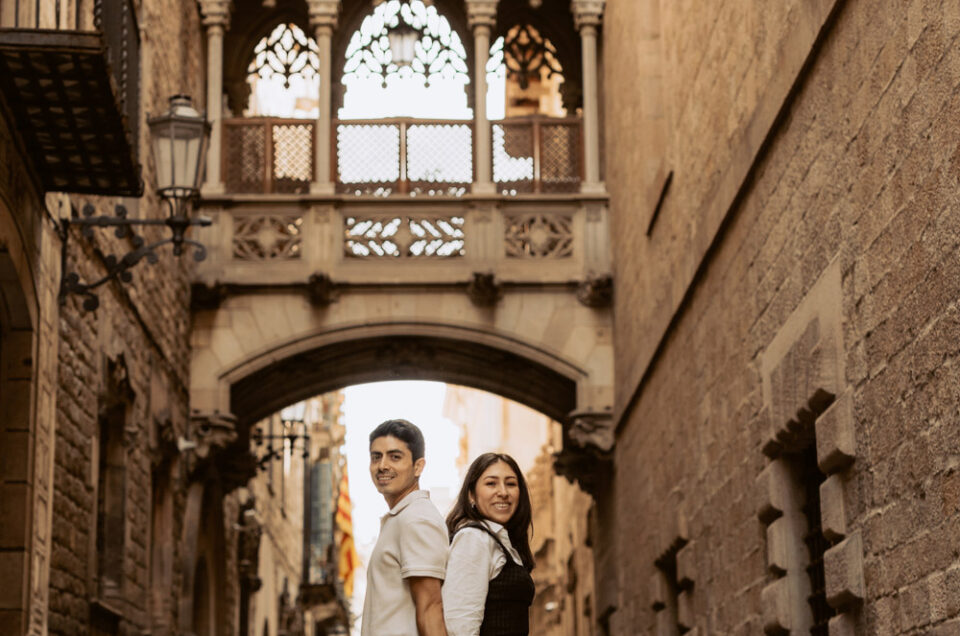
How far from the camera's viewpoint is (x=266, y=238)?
697 inches

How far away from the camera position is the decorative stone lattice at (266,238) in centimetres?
1766

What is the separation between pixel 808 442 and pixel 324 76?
11047 millimetres

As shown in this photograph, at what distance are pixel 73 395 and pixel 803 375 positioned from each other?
5.76 m

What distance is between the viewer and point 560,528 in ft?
94.0

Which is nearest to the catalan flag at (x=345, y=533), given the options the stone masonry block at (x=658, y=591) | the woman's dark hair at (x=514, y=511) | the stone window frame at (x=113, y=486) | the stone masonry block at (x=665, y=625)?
the stone window frame at (x=113, y=486)

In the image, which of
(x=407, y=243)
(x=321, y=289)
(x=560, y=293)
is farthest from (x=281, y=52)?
(x=560, y=293)

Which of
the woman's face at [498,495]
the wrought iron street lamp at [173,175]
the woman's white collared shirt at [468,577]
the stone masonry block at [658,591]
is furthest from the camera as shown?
the stone masonry block at [658,591]

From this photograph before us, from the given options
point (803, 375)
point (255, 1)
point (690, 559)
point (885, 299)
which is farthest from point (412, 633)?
point (255, 1)

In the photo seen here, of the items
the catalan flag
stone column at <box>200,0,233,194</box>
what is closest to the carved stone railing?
stone column at <box>200,0,233,194</box>

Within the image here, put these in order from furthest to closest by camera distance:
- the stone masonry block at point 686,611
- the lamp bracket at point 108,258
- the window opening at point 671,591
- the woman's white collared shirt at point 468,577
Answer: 1. the window opening at point 671,591
2. the stone masonry block at point 686,611
3. the lamp bracket at point 108,258
4. the woman's white collared shirt at point 468,577

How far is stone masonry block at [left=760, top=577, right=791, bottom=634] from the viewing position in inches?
327

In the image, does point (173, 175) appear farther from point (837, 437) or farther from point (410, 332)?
point (410, 332)

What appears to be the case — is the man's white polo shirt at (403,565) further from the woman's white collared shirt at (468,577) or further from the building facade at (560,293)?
the building facade at (560,293)

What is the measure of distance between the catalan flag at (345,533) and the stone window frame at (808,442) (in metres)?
34.9
